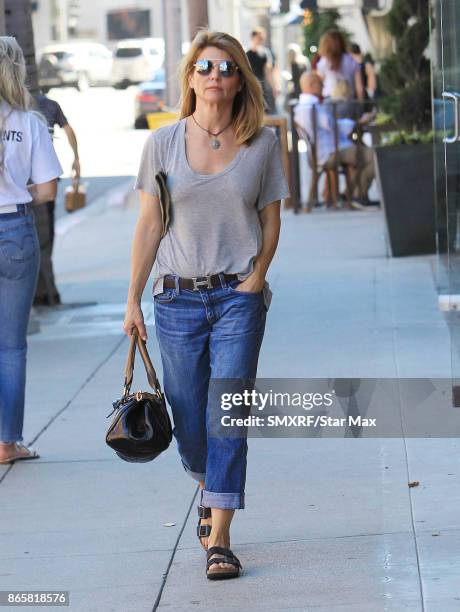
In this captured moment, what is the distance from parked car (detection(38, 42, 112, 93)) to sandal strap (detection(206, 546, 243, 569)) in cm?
4583

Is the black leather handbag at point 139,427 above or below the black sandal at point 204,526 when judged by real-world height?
above

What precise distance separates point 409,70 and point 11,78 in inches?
308

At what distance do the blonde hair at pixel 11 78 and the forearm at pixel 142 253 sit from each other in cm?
163

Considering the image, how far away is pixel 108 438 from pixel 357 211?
11.5 meters

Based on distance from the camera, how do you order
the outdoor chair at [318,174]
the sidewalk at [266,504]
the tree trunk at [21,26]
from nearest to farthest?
the sidewalk at [266,504], the tree trunk at [21,26], the outdoor chair at [318,174]

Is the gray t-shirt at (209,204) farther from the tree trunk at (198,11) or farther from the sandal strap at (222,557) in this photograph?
the tree trunk at (198,11)

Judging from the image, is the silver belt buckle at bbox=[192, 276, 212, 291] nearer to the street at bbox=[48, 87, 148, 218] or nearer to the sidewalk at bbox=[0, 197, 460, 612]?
the sidewalk at bbox=[0, 197, 460, 612]

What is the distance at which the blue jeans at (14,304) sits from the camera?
251 inches

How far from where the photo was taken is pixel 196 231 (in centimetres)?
480

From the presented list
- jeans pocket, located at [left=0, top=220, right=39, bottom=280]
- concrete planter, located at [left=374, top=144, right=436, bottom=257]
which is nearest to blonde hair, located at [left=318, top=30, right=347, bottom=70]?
concrete planter, located at [left=374, top=144, right=436, bottom=257]

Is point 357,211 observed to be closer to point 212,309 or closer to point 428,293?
point 428,293

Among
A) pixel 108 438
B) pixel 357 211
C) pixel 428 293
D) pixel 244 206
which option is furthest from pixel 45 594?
pixel 357 211

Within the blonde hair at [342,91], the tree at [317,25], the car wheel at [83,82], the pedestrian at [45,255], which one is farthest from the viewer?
the car wheel at [83,82]

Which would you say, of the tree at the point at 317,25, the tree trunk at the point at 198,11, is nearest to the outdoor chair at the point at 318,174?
the tree trunk at the point at 198,11
